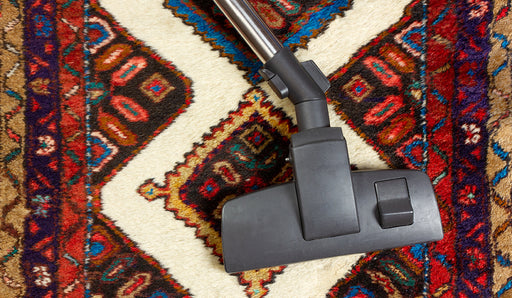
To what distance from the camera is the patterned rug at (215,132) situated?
82cm

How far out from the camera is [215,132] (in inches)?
33.1

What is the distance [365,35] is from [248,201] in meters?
0.46

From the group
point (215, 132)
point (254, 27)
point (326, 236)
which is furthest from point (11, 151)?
point (326, 236)

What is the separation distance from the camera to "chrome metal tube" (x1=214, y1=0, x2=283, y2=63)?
0.75 m

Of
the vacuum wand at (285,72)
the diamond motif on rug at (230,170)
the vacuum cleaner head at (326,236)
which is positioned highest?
the vacuum wand at (285,72)

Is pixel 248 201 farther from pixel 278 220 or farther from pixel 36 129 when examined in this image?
pixel 36 129

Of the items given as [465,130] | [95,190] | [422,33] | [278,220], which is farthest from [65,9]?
[465,130]

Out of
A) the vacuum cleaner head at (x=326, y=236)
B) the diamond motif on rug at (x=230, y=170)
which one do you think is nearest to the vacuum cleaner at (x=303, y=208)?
the vacuum cleaner head at (x=326, y=236)

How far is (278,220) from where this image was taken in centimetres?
73

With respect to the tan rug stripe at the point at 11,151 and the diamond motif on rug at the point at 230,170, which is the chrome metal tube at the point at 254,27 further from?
the tan rug stripe at the point at 11,151

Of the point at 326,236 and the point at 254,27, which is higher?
the point at 254,27

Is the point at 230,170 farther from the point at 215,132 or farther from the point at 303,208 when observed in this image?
the point at 303,208

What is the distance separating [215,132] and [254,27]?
0.24 m

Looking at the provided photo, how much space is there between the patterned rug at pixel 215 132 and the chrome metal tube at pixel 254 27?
0.32 ft
